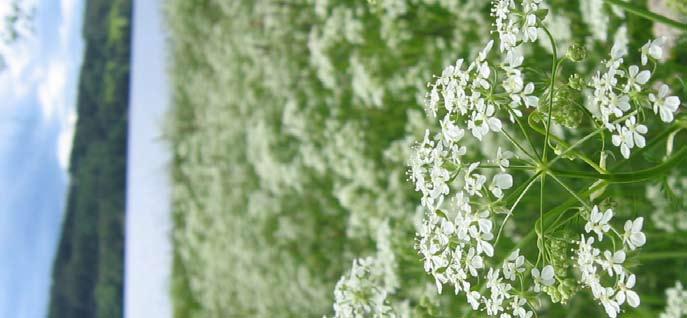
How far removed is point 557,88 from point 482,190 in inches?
5.9

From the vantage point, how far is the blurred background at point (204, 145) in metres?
2.47

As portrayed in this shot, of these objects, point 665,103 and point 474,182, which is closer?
point 665,103

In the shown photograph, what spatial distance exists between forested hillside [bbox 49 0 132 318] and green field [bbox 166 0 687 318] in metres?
0.26

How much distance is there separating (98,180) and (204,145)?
0.55 m

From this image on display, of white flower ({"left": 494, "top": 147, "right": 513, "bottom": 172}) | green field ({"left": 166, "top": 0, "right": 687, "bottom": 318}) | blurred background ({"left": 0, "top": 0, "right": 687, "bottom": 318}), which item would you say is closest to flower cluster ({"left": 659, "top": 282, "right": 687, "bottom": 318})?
green field ({"left": 166, "top": 0, "right": 687, "bottom": 318})

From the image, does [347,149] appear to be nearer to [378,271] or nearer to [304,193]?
[304,193]

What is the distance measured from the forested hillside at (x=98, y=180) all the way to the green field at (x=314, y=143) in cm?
26

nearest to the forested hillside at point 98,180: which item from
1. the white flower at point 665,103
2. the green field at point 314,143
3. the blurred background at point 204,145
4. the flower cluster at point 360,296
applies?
the blurred background at point 204,145

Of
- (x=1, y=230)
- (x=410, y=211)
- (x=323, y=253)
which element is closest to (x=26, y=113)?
(x=1, y=230)

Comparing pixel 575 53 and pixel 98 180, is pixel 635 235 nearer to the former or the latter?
pixel 575 53

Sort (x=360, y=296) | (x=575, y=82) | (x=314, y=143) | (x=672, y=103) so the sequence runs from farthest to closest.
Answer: (x=314, y=143) → (x=360, y=296) → (x=575, y=82) → (x=672, y=103)

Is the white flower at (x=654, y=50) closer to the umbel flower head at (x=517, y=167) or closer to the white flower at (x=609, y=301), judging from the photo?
the umbel flower head at (x=517, y=167)

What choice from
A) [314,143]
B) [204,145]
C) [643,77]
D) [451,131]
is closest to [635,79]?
[643,77]

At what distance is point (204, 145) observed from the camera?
3564 mm
